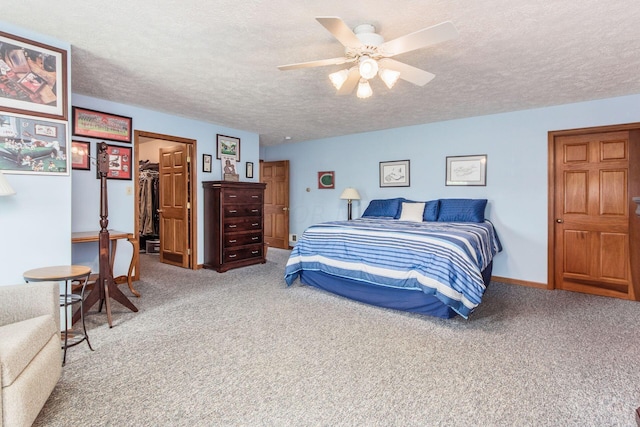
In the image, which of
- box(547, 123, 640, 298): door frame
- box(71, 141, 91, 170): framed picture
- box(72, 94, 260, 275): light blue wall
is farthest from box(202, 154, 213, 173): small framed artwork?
box(547, 123, 640, 298): door frame

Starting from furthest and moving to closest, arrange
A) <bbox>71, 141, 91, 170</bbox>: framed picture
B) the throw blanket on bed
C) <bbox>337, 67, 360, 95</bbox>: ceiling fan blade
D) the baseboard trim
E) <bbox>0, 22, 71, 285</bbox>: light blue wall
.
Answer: the baseboard trim → <bbox>71, 141, 91, 170</bbox>: framed picture → the throw blanket on bed → <bbox>337, 67, 360, 95</bbox>: ceiling fan blade → <bbox>0, 22, 71, 285</bbox>: light blue wall

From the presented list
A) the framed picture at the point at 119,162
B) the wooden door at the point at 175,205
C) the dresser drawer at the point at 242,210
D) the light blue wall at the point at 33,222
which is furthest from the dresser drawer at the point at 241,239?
the light blue wall at the point at 33,222

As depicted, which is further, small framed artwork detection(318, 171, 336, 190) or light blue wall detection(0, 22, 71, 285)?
small framed artwork detection(318, 171, 336, 190)

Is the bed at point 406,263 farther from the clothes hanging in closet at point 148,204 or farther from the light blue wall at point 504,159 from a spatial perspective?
the clothes hanging in closet at point 148,204

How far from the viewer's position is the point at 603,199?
386cm

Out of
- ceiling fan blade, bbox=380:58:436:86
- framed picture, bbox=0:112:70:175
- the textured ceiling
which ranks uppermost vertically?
the textured ceiling

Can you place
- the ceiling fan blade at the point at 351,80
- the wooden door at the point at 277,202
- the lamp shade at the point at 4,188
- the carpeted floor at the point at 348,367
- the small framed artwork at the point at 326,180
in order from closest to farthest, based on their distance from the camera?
the carpeted floor at the point at 348,367 → the lamp shade at the point at 4,188 → the ceiling fan blade at the point at 351,80 → the small framed artwork at the point at 326,180 → the wooden door at the point at 277,202

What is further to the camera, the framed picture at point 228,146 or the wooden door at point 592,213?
the framed picture at point 228,146

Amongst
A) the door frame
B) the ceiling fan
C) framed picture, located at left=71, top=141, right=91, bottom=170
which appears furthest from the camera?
framed picture, located at left=71, top=141, right=91, bottom=170

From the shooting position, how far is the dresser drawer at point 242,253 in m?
5.00

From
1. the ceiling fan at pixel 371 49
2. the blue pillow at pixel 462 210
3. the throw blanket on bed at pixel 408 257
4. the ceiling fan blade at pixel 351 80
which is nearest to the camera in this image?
the ceiling fan at pixel 371 49

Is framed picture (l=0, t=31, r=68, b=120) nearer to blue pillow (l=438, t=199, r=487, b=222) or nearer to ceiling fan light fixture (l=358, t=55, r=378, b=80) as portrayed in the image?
ceiling fan light fixture (l=358, t=55, r=378, b=80)

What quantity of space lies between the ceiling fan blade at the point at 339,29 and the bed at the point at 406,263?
6.08ft

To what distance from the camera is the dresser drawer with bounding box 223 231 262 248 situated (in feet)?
16.4
